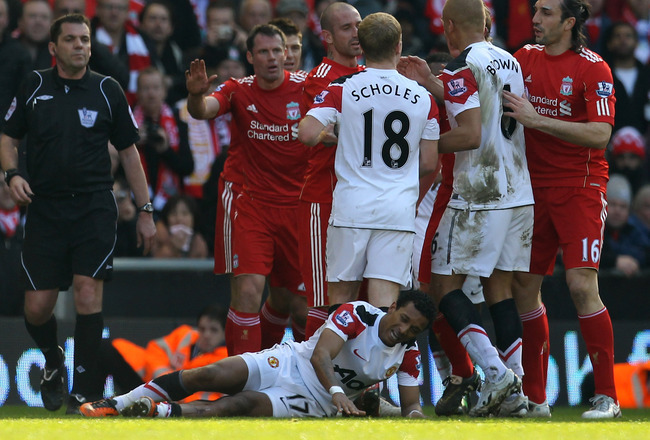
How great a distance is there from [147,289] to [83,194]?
8.57ft

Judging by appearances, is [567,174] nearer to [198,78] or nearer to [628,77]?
[198,78]

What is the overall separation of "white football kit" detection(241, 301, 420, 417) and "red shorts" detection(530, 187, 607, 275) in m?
1.26

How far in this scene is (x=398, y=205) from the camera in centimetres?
746

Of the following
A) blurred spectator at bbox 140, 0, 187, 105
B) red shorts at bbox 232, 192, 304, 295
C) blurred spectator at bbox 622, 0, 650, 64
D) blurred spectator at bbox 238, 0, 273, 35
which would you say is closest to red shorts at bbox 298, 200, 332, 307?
red shorts at bbox 232, 192, 304, 295

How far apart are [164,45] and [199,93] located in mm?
5287

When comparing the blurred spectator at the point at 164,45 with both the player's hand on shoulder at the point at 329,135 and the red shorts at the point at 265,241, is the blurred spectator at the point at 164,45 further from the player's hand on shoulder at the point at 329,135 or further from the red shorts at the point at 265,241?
the player's hand on shoulder at the point at 329,135

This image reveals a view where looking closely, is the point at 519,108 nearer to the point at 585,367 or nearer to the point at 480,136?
the point at 480,136

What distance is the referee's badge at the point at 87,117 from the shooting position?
27.9 feet

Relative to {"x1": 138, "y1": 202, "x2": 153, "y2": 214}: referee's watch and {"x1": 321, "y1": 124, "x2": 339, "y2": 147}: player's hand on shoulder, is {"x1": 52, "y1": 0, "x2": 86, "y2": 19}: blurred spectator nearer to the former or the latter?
{"x1": 138, "y1": 202, "x2": 153, "y2": 214}: referee's watch

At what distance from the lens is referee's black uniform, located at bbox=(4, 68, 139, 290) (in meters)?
8.46

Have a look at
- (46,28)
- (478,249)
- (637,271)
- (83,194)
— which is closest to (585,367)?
(637,271)

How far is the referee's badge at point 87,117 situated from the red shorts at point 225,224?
1.36 m

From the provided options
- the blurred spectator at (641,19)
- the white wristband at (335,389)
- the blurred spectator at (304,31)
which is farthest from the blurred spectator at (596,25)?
the white wristband at (335,389)

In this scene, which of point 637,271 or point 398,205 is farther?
point 637,271
